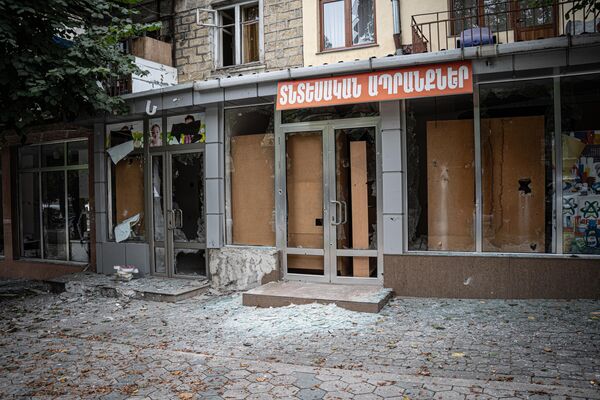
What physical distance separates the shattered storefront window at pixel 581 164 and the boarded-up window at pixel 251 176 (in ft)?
15.5

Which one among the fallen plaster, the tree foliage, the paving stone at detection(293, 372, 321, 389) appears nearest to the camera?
the paving stone at detection(293, 372, 321, 389)

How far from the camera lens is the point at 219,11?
35.4 ft

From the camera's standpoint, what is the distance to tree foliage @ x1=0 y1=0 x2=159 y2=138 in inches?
305

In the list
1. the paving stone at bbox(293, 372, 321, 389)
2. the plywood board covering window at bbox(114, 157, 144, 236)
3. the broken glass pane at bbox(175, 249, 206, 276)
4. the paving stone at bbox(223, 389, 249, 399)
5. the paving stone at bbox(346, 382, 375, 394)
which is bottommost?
the paving stone at bbox(223, 389, 249, 399)

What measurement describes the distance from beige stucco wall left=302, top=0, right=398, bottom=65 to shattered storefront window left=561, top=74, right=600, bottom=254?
3.11 meters

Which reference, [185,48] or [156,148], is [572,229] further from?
[185,48]

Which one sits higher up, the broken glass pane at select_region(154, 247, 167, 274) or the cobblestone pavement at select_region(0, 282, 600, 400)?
the broken glass pane at select_region(154, 247, 167, 274)

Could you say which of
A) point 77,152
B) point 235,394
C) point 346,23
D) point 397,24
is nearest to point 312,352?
point 235,394

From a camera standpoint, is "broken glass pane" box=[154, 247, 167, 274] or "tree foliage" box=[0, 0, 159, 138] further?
"broken glass pane" box=[154, 247, 167, 274]

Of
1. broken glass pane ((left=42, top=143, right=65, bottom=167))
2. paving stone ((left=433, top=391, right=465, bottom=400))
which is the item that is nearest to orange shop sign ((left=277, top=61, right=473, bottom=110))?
paving stone ((left=433, top=391, right=465, bottom=400))

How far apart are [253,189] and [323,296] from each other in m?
2.75

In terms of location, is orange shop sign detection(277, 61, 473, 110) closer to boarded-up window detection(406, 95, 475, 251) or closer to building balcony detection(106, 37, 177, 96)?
boarded-up window detection(406, 95, 475, 251)

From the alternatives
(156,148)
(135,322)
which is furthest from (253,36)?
(135,322)

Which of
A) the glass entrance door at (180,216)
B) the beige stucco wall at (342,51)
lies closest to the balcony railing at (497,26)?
the beige stucco wall at (342,51)
